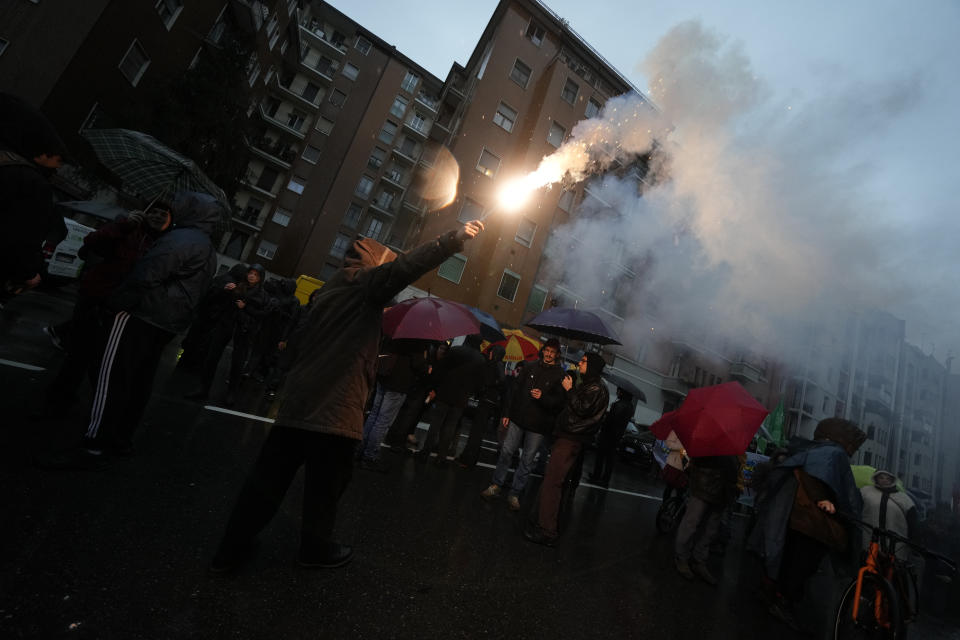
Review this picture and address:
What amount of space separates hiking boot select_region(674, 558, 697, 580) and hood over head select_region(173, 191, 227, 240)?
212 inches

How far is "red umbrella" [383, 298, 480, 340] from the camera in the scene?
411 cm

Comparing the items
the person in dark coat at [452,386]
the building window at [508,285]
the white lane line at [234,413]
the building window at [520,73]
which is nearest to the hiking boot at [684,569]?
the person in dark coat at [452,386]

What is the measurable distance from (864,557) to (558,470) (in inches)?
106

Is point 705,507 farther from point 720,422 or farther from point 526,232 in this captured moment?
point 526,232

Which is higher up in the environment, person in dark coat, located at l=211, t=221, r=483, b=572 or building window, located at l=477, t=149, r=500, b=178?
building window, located at l=477, t=149, r=500, b=178

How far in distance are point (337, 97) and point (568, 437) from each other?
36512 mm

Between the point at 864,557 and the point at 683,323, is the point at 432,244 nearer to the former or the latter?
the point at 864,557

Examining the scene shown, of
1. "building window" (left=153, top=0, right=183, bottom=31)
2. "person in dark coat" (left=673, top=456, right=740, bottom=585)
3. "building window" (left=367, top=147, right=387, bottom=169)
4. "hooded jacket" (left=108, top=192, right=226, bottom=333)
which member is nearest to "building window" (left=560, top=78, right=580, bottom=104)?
"building window" (left=367, top=147, right=387, bottom=169)

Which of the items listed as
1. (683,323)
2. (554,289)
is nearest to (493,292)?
(554,289)

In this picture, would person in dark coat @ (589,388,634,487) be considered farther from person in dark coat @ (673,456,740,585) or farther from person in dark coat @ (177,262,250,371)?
person in dark coat @ (177,262,250,371)

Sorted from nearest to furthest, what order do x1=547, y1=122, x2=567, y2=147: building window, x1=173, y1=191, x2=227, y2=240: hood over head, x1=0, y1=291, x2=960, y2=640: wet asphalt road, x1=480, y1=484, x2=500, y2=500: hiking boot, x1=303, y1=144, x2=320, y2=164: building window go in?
x1=0, y1=291, x2=960, y2=640: wet asphalt road, x1=173, y1=191, x2=227, y2=240: hood over head, x1=480, y1=484, x2=500, y2=500: hiking boot, x1=547, y1=122, x2=567, y2=147: building window, x1=303, y1=144, x2=320, y2=164: building window

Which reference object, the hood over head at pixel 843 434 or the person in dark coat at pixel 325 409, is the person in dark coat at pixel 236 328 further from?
the hood over head at pixel 843 434

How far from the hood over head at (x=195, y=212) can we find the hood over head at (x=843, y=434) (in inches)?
221

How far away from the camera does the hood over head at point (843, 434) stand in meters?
3.86
